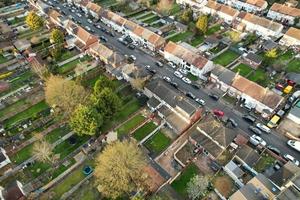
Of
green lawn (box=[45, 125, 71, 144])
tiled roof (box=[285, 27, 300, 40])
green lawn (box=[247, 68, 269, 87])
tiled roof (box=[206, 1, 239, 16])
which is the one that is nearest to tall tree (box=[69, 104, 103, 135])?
green lawn (box=[45, 125, 71, 144])

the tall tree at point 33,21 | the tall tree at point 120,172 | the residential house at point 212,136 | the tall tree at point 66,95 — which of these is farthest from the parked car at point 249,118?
the tall tree at point 33,21

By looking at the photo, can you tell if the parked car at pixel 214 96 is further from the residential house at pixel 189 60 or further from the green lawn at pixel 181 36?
the green lawn at pixel 181 36

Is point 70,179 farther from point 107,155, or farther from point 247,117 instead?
point 247,117

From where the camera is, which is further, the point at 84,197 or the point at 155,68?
the point at 155,68

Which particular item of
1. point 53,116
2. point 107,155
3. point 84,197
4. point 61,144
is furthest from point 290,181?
point 53,116

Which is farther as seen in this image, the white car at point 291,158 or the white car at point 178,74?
the white car at point 178,74

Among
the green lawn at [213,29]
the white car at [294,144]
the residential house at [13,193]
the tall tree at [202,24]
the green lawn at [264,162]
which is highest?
the tall tree at [202,24]

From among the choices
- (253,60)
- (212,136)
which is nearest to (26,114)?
(212,136)

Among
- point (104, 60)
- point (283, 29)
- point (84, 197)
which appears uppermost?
point (283, 29)
